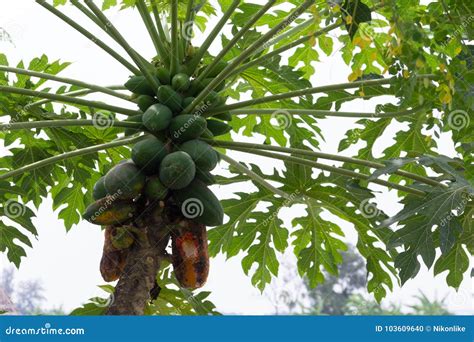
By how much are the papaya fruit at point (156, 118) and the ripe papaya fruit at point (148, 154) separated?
0.06 m

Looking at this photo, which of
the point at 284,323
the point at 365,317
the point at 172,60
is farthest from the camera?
the point at 172,60

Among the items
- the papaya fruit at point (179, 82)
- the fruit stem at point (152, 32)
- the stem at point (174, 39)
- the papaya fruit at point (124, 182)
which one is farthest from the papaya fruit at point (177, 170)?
the fruit stem at point (152, 32)

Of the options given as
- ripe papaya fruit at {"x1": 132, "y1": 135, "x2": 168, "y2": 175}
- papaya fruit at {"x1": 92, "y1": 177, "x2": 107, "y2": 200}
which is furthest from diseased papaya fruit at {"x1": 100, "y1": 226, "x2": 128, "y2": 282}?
ripe papaya fruit at {"x1": 132, "y1": 135, "x2": 168, "y2": 175}

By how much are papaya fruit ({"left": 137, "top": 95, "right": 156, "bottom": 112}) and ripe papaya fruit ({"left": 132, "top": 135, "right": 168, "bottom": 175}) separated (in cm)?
22

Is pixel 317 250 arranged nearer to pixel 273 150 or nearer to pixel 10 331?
pixel 273 150

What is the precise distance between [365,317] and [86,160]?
160 cm

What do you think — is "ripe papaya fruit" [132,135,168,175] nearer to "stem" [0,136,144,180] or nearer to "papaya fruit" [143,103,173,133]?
"papaya fruit" [143,103,173,133]

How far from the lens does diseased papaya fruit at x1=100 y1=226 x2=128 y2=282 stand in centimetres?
321

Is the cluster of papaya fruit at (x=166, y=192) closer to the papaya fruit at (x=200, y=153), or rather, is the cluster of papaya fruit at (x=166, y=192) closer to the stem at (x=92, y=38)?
the papaya fruit at (x=200, y=153)

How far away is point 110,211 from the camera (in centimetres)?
316

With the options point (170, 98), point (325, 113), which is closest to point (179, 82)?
point (170, 98)

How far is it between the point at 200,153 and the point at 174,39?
529 millimetres

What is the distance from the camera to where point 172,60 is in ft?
11.3

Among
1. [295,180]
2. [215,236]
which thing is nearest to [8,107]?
[215,236]
